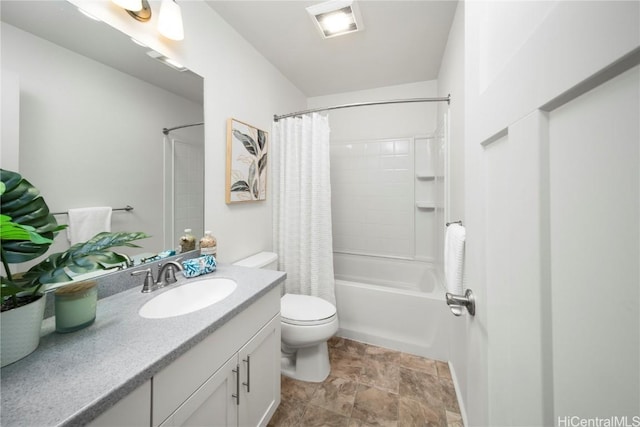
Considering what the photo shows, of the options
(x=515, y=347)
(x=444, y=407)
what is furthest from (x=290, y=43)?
(x=444, y=407)

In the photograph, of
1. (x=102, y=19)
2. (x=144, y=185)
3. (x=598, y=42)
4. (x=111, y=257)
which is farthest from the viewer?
(x=144, y=185)

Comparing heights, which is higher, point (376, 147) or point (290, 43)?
point (290, 43)

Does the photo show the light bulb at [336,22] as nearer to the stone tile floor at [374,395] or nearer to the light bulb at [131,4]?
the light bulb at [131,4]

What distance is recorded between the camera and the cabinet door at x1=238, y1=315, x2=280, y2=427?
3.33ft

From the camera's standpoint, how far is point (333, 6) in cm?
147

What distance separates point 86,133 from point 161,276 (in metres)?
0.68

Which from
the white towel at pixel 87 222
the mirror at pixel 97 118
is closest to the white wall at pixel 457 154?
the mirror at pixel 97 118

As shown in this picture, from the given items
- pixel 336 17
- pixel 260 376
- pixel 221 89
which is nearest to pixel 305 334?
pixel 260 376

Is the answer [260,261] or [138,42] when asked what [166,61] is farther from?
[260,261]

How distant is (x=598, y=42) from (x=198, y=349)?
3.56 feet

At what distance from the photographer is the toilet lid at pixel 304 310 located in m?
1.53

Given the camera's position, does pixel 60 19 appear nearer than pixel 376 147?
Yes

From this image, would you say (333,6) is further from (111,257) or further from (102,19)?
(111,257)

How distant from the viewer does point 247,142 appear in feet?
A: 5.87
